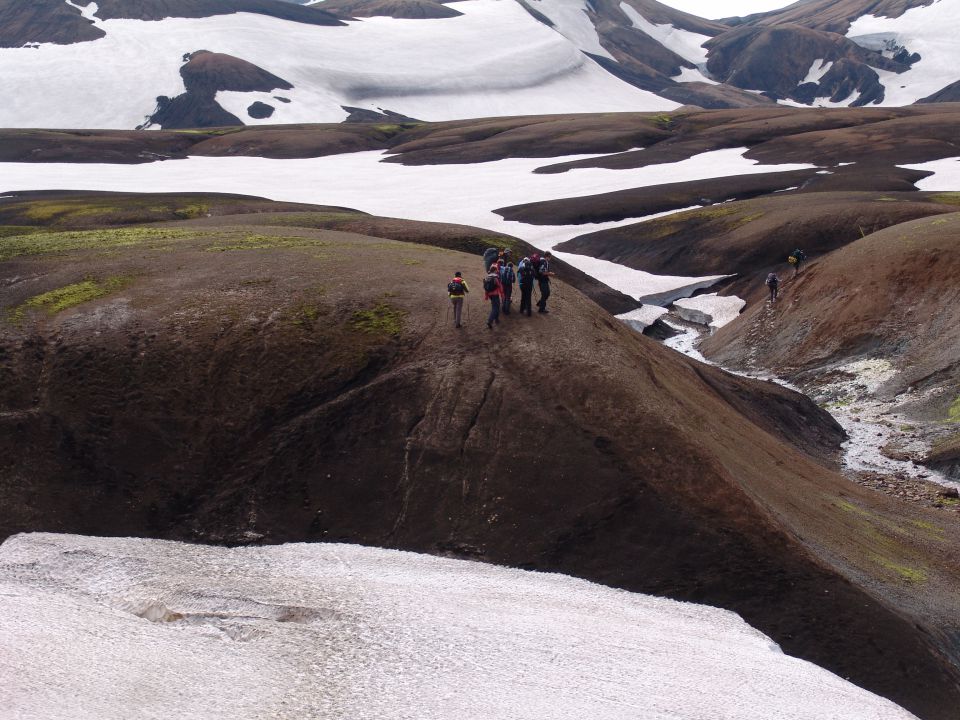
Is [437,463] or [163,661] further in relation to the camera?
[437,463]

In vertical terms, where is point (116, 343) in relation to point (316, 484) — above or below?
above

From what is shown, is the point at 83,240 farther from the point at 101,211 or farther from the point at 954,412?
the point at 101,211

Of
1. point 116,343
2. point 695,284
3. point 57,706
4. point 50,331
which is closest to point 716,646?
point 57,706

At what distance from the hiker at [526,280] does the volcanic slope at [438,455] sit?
0.67 meters

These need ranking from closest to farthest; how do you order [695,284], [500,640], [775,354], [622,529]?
[500,640] < [622,529] < [775,354] < [695,284]

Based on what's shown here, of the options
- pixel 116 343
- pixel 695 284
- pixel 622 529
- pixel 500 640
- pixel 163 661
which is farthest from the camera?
pixel 695 284

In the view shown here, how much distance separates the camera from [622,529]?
25.7m

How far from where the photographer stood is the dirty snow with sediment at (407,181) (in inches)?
4168

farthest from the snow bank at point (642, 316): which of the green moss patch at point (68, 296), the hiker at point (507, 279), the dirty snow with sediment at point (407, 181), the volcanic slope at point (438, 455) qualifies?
the green moss patch at point (68, 296)

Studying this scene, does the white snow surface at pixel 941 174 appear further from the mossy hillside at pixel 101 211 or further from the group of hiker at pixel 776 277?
the mossy hillside at pixel 101 211

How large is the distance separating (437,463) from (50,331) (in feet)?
45.0

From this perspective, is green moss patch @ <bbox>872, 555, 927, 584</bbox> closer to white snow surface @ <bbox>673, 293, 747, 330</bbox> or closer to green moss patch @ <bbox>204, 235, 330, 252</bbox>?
green moss patch @ <bbox>204, 235, 330, 252</bbox>

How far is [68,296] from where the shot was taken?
33.7 metres

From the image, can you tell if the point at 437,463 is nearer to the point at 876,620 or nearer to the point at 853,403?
the point at 876,620
